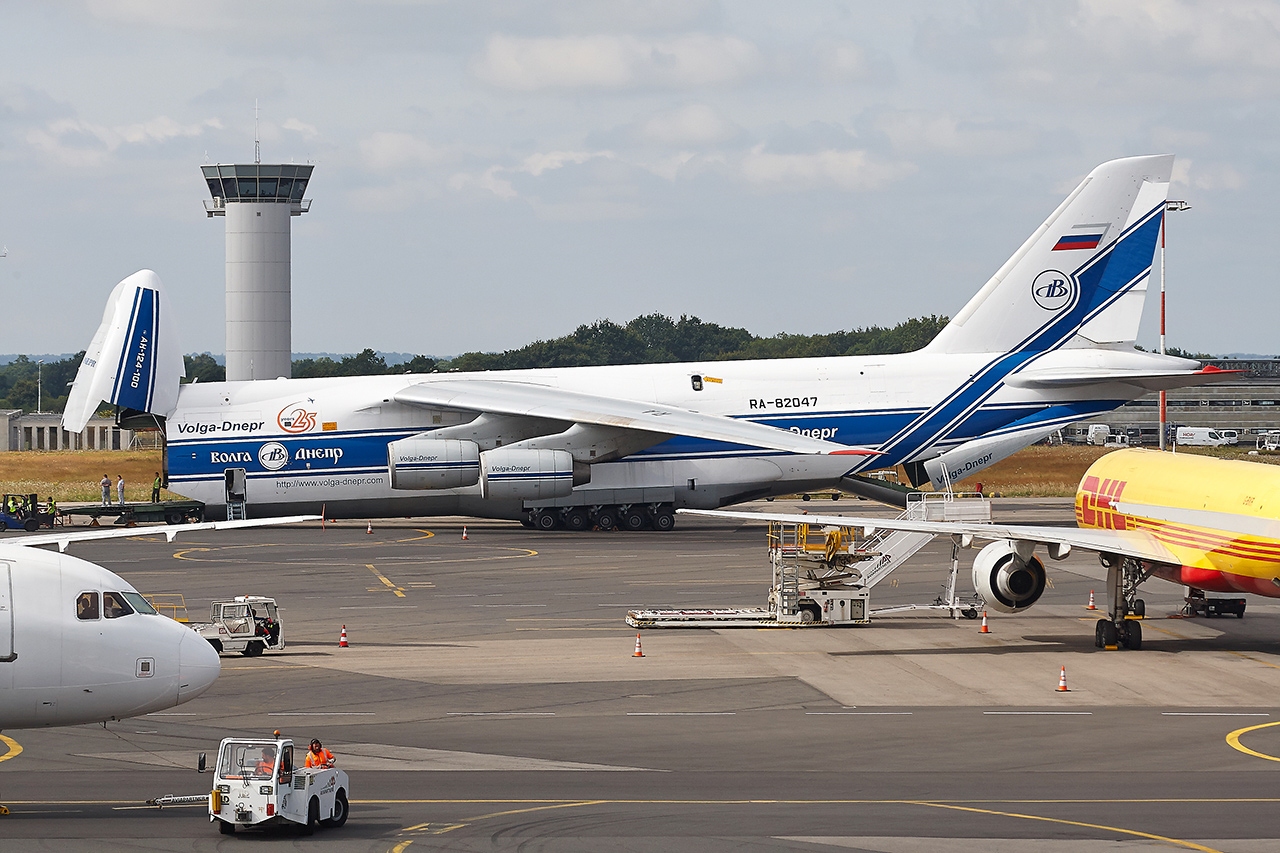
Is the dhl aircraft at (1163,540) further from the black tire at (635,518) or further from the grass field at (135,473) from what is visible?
the grass field at (135,473)

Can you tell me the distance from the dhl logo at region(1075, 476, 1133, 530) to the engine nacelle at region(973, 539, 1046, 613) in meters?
3.40

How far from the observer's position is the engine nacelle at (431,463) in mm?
47594

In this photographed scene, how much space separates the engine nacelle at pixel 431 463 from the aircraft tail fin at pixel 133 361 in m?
8.19

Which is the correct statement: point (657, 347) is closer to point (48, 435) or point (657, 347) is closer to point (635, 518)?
point (48, 435)

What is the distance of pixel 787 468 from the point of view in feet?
163

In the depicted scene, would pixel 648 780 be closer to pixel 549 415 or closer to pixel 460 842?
pixel 460 842

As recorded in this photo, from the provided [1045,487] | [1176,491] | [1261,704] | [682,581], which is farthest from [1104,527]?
[1045,487]

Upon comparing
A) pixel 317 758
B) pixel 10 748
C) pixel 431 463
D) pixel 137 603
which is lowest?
pixel 10 748

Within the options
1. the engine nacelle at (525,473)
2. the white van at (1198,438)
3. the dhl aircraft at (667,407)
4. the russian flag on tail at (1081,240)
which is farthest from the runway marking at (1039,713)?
the white van at (1198,438)

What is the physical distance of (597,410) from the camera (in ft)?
154

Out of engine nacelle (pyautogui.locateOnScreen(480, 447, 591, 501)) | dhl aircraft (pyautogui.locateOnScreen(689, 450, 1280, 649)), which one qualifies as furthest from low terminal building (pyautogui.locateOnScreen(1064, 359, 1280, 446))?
dhl aircraft (pyautogui.locateOnScreen(689, 450, 1280, 649))

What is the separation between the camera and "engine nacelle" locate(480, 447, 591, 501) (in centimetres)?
4741

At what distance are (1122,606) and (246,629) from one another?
652 inches

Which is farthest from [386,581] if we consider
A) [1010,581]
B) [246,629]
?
[1010,581]
